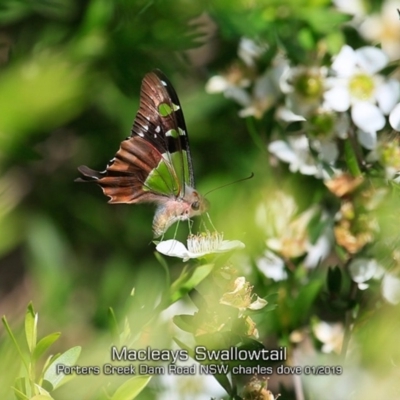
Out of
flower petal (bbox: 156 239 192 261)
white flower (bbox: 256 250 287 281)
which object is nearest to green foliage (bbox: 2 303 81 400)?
flower petal (bbox: 156 239 192 261)

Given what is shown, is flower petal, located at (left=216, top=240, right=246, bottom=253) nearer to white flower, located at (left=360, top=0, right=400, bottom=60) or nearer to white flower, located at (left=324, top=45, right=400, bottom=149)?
white flower, located at (left=324, top=45, right=400, bottom=149)

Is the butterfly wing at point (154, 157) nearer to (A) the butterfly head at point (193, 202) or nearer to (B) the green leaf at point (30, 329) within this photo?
(A) the butterfly head at point (193, 202)

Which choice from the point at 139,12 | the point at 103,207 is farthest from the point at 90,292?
the point at 139,12

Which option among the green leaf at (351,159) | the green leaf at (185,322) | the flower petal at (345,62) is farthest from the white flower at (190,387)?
the flower petal at (345,62)

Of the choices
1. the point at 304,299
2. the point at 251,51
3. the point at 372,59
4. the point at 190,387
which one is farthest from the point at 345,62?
the point at 190,387

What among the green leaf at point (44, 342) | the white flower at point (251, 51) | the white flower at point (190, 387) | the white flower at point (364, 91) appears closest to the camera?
the green leaf at point (44, 342)

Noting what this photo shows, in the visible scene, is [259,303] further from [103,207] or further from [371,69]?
[103,207]
